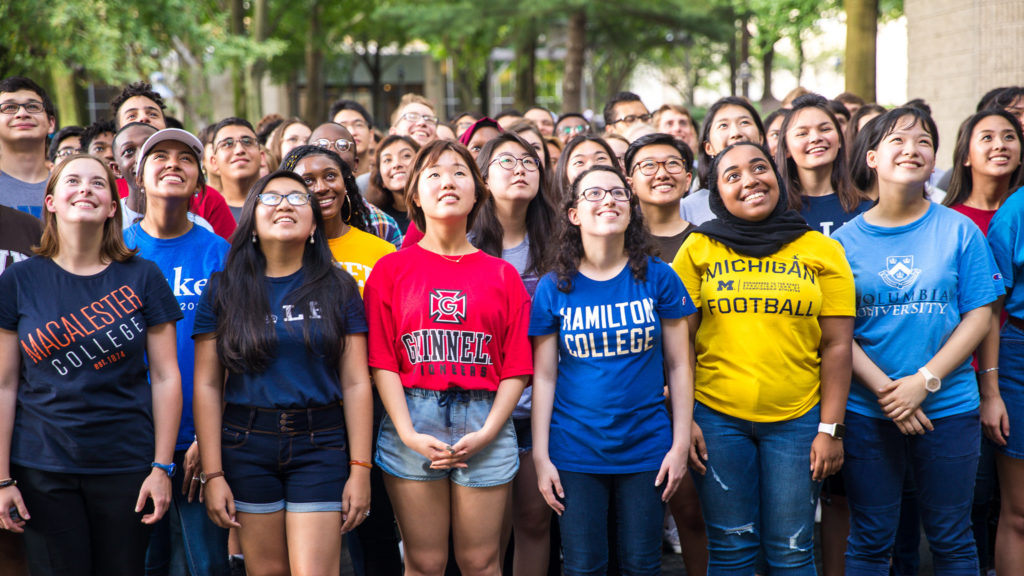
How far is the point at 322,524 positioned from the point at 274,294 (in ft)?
2.97

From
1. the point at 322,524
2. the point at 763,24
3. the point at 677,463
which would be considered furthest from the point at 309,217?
the point at 763,24

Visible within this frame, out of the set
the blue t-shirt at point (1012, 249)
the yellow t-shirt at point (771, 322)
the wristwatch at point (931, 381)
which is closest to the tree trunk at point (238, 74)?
the yellow t-shirt at point (771, 322)

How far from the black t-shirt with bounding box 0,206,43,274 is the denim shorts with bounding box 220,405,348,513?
59.2 inches

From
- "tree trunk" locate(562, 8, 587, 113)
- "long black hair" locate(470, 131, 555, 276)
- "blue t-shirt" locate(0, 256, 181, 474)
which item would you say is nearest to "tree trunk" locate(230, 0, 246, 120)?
"tree trunk" locate(562, 8, 587, 113)

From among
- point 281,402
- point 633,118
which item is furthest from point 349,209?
point 633,118

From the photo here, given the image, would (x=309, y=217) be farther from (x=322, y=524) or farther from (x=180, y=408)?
(x=322, y=524)

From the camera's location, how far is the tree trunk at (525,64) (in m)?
21.2

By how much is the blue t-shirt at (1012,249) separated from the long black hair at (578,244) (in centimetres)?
170

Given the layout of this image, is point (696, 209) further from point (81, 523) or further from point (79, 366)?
point (81, 523)

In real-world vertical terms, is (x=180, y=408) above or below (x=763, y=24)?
below

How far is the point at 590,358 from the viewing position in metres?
3.67

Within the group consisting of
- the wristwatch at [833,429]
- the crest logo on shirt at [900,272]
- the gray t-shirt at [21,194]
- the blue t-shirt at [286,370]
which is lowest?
the wristwatch at [833,429]

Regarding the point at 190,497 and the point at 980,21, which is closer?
the point at 190,497

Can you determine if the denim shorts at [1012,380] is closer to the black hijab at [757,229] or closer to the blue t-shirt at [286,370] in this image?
the black hijab at [757,229]
